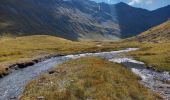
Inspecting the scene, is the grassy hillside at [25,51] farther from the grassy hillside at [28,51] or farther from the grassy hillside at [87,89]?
the grassy hillside at [87,89]

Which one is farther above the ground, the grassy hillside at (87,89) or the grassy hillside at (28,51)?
the grassy hillside at (28,51)

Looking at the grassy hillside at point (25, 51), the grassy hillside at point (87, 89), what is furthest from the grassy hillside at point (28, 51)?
the grassy hillside at point (87, 89)

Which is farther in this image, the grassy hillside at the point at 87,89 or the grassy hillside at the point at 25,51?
the grassy hillside at the point at 25,51

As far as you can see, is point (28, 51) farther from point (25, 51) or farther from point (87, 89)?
point (87, 89)

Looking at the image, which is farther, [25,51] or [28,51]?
[28,51]

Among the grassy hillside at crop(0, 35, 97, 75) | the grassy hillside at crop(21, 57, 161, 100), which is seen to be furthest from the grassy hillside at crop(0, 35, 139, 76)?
the grassy hillside at crop(21, 57, 161, 100)

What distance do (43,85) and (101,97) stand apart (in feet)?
31.1

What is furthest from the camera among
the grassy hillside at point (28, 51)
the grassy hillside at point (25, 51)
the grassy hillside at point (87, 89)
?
the grassy hillside at point (25, 51)

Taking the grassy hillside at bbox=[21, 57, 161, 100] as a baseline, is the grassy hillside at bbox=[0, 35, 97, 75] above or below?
above

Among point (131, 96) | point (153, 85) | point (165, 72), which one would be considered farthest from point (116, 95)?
point (165, 72)

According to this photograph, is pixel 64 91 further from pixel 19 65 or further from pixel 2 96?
pixel 19 65

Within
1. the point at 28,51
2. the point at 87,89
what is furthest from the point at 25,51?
the point at 87,89

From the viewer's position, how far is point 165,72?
64.6 meters

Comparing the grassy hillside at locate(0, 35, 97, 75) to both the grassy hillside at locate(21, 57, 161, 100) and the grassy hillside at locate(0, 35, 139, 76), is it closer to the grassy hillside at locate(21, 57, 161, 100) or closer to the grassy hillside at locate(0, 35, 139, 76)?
the grassy hillside at locate(0, 35, 139, 76)
